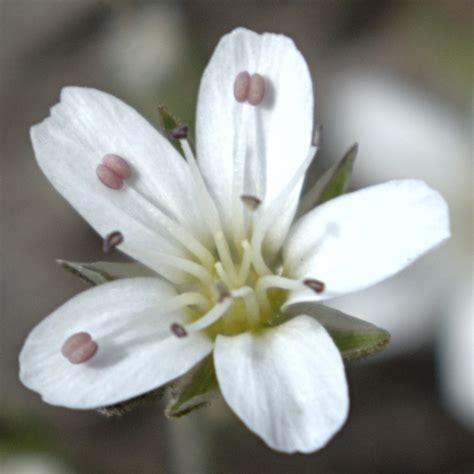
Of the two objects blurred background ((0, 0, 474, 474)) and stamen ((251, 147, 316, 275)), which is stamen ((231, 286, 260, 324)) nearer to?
stamen ((251, 147, 316, 275))

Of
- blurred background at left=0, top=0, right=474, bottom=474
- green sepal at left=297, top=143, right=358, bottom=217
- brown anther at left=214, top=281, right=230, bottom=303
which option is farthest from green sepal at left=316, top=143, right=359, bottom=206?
blurred background at left=0, top=0, right=474, bottom=474

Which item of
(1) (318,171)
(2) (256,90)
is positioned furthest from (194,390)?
(1) (318,171)

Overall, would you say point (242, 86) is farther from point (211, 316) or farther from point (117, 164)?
point (211, 316)

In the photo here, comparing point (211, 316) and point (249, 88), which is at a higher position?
point (249, 88)

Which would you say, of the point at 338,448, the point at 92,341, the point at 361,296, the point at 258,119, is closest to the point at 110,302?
the point at 92,341

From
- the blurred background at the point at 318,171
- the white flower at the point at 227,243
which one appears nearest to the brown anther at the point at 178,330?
the white flower at the point at 227,243

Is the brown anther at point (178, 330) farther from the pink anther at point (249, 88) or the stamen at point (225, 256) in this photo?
the pink anther at point (249, 88)

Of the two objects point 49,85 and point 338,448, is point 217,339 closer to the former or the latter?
point 338,448
